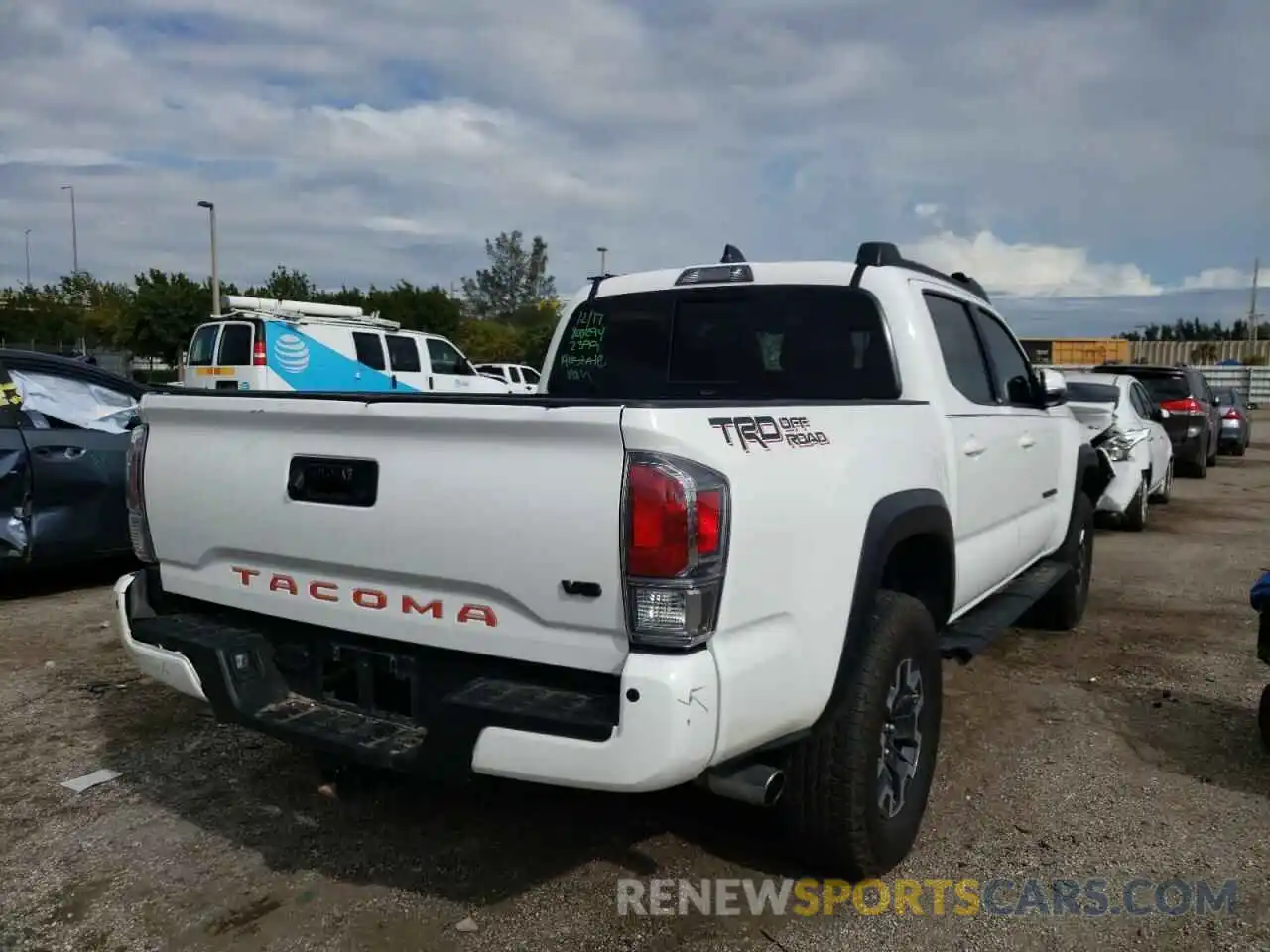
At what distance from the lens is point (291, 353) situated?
1575cm

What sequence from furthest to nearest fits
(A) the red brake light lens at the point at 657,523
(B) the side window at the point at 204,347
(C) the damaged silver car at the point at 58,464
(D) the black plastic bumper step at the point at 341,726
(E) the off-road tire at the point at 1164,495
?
(B) the side window at the point at 204,347, (E) the off-road tire at the point at 1164,495, (C) the damaged silver car at the point at 58,464, (D) the black plastic bumper step at the point at 341,726, (A) the red brake light lens at the point at 657,523

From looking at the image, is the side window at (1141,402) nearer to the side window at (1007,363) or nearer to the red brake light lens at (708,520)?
the side window at (1007,363)

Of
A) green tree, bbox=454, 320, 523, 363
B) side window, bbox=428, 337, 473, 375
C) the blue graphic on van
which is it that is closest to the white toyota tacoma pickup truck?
the blue graphic on van

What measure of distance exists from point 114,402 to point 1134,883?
6.74 metres

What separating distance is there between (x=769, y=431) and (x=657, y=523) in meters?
0.46

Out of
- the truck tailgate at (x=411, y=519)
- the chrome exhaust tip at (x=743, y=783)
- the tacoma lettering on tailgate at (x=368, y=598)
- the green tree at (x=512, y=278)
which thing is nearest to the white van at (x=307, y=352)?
the truck tailgate at (x=411, y=519)

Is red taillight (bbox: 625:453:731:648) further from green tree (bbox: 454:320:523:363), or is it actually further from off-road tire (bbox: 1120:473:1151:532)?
green tree (bbox: 454:320:523:363)

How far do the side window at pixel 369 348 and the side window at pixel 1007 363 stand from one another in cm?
1295

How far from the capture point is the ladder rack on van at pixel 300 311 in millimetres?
16172

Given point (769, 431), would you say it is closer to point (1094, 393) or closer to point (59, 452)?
point (59, 452)

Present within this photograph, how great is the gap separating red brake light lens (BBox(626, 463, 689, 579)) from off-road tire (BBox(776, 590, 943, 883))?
2.55 ft

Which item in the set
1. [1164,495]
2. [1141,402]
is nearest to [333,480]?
[1141,402]

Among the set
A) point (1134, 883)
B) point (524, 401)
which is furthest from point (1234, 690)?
point (524, 401)

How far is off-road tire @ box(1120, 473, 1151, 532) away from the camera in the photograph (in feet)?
33.3
